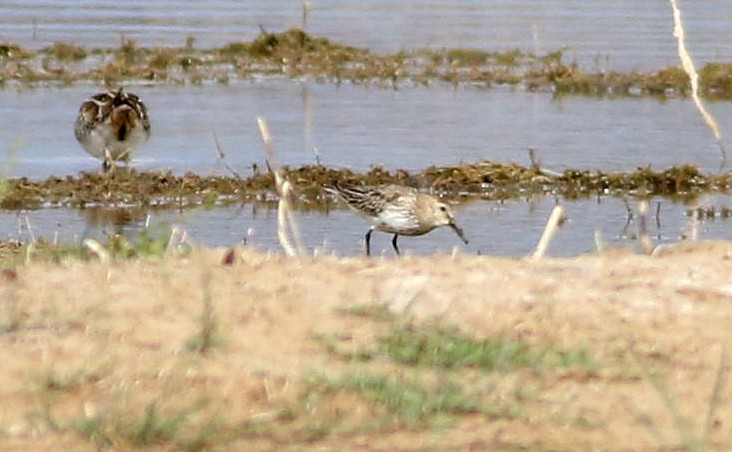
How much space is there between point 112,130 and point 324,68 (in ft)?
20.4

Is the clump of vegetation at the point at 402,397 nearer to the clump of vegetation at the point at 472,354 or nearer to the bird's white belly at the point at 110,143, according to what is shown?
the clump of vegetation at the point at 472,354

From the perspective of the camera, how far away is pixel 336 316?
601 centimetres

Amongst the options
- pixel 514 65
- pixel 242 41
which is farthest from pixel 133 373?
pixel 242 41

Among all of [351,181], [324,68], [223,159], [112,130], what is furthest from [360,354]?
[324,68]

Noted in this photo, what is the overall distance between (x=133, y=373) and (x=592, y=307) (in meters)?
1.66

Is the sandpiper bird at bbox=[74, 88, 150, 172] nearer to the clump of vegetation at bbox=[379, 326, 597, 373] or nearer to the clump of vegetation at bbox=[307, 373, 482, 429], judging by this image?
the clump of vegetation at bbox=[379, 326, 597, 373]

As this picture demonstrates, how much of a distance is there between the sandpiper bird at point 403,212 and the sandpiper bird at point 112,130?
350 centimetres

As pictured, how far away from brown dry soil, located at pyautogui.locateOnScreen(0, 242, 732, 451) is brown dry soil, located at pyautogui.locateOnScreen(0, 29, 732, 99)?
12649mm

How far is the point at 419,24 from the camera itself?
25391mm

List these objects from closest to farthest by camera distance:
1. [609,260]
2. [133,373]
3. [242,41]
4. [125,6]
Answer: [133,373] → [609,260] → [242,41] → [125,6]

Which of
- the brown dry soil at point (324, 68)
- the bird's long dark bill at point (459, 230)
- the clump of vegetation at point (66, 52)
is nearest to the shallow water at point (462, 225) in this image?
the bird's long dark bill at point (459, 230)

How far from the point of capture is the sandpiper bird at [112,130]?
1495 centimetres

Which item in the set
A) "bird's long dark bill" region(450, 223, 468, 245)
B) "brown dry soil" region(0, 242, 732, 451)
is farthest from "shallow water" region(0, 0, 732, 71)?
"brown dry soil" region(0, 242, 732, 451)

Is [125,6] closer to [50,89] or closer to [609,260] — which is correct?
[50,89]
